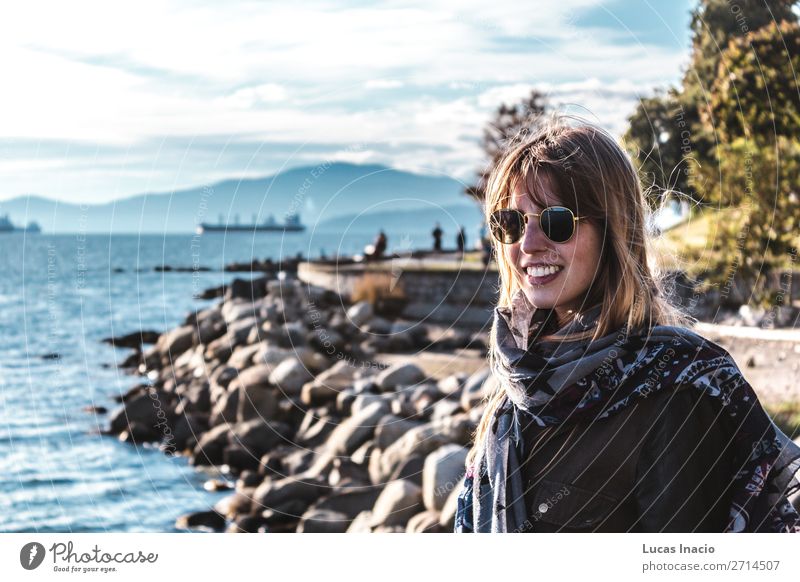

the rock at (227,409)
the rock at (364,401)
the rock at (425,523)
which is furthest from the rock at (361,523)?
the rock at (227,409)

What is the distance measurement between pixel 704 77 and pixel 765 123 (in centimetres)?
196

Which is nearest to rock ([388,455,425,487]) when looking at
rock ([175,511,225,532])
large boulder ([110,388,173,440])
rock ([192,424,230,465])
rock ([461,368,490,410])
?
rock ([461,368,490,410])

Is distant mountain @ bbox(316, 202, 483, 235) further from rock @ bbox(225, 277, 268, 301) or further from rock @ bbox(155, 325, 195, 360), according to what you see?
rock @ bbox(155, 325, 195, 360)

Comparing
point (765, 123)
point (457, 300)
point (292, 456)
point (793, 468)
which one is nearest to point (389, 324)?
point (457, 300)

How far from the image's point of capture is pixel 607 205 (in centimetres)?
209

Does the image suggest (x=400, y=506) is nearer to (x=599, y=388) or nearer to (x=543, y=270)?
(x=543, y=270)

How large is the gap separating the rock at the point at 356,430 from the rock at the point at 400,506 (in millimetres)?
1864

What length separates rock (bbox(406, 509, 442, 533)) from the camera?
7.05 meters

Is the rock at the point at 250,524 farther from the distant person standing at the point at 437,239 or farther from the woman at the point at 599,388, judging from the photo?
the distant person standing at the point at 437,239

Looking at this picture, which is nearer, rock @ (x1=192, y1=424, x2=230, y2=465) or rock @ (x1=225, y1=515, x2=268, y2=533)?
rock @ (x1=225, y1=515, x2=268, y2=533)

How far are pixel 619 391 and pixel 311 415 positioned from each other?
30.6 feet

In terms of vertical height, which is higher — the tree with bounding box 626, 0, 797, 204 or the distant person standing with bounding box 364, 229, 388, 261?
the tree with bounding box 626, 0, 797, 204

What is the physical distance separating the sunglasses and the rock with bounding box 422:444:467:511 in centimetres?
507

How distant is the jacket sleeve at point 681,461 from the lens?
1835 millimetres
